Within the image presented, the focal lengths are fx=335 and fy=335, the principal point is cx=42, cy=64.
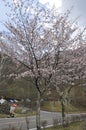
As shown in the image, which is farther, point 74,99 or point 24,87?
point 74,99

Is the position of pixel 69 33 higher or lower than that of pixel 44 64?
higher

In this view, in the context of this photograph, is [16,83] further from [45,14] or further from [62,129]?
[45,14]

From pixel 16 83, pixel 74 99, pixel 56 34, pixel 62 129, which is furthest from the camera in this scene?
pixel 74 99

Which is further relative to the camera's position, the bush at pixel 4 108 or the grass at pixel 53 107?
the grass at pixel 53 107

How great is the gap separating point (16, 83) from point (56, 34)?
137 feet

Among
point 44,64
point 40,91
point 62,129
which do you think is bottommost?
point 62,129

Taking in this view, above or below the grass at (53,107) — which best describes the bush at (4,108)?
below

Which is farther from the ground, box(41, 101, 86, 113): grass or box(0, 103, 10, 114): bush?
box(41, 101, 86, 113): grass

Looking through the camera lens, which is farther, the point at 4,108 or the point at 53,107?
the point at 53,107

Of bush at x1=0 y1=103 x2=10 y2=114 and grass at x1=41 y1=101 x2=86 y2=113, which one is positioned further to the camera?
grass at x1=41 y1=101 x2=86 y2=113

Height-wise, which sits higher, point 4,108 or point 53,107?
point 53,107

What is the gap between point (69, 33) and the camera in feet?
59.9

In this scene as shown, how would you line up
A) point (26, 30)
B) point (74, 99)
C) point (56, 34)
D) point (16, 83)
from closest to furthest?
1. point (26, 30)
2. point (56, 34)
3. point (16, 83)
4. point (74, 99)

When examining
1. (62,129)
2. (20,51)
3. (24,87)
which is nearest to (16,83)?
(24,87)
